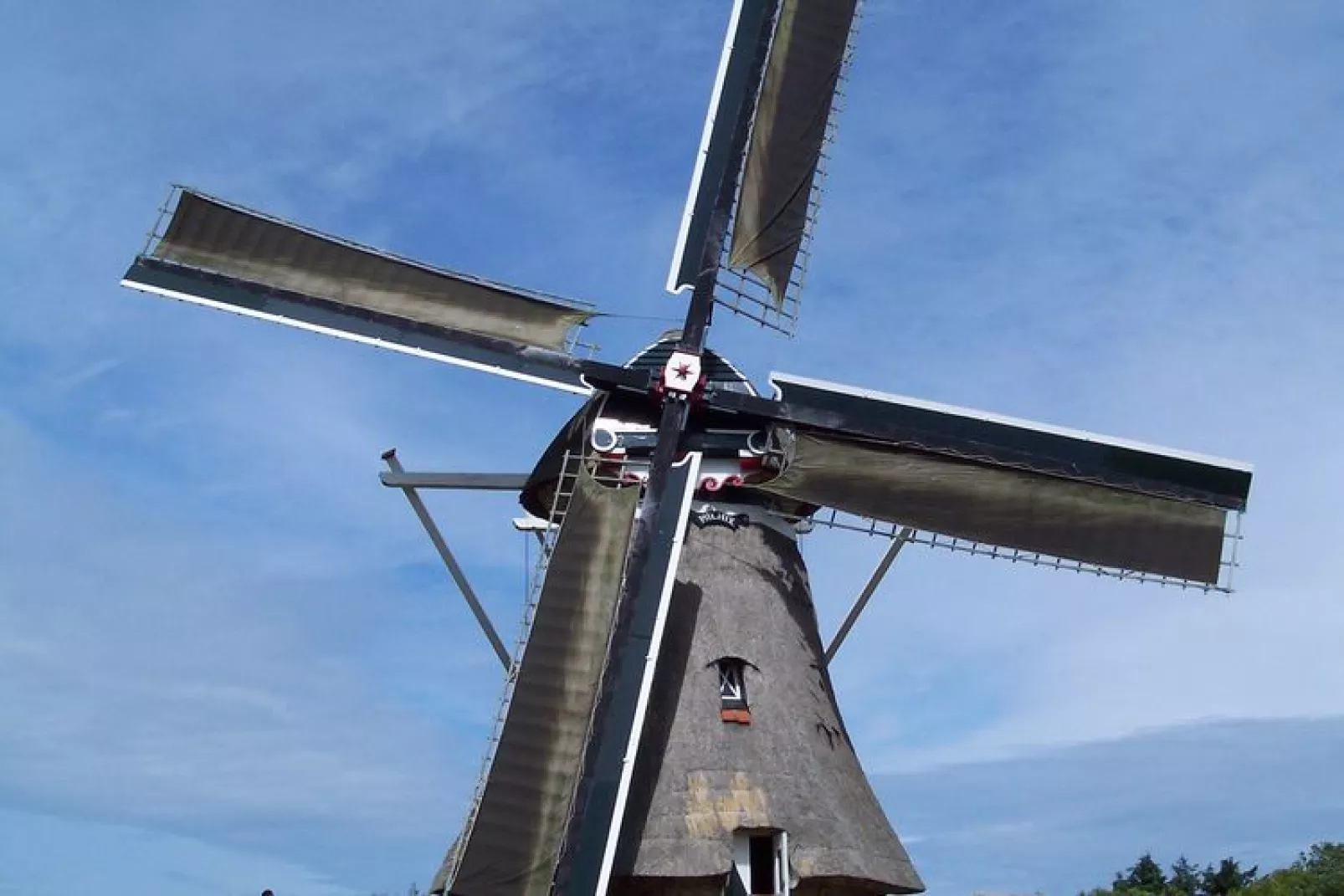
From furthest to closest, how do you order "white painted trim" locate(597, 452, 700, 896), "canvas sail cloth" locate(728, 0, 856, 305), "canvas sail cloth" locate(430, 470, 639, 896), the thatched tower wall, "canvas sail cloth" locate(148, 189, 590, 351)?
"canvas sail cloth" locate(728, 0, 856, 305), "canvas sail cloth" locate(148, 189, 590, 351), the thatched tower wall, "canvas sail cloth" locate(430, 470, 639, 896), "white painted trim" locate(597, 452, 700, 896)

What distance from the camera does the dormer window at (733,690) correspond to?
10602 mm

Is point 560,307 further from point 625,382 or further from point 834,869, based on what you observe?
point 834,869

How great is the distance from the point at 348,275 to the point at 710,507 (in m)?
3.62

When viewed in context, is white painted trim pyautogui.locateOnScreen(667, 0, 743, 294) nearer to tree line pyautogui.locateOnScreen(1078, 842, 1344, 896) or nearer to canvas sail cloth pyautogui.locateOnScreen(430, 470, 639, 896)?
canvas sail cloth pyautogui.locateOnScreen(430, 470, 639, 896)

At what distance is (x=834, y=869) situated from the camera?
32.8 ft

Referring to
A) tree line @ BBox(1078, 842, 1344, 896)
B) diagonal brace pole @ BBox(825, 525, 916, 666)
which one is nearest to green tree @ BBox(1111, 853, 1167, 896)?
tree line @ BBox(1078, 842, 1344, 896)

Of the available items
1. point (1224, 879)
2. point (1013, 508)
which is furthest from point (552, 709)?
point (1224, 879)

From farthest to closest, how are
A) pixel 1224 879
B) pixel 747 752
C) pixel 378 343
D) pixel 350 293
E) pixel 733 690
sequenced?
pixel 1224 879, pixel 350 293, pixel 378 343, pixel 733 690, pixel 747 752

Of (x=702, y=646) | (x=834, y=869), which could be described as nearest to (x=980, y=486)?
(x=702, y=646)

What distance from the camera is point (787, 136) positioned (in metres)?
12.5

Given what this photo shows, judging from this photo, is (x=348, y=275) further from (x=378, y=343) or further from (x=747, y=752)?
(x=747, y=752)

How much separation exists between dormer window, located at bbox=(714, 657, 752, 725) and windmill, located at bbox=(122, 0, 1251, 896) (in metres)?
0.02

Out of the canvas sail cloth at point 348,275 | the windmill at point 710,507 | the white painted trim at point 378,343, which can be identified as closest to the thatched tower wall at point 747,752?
the windmill at point 710,507

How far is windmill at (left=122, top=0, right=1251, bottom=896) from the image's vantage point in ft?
32.2
